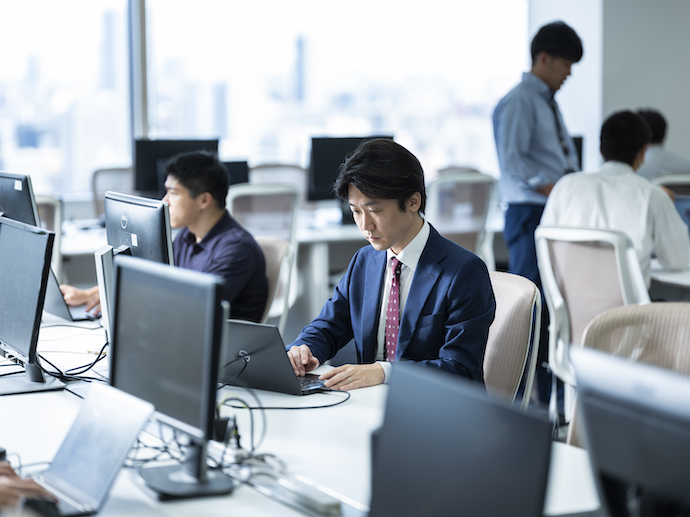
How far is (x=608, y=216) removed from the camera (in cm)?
321

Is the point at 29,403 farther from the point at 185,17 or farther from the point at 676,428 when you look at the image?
the point at 185,17

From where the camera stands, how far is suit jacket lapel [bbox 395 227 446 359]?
76.7 inches

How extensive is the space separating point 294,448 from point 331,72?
213 inches

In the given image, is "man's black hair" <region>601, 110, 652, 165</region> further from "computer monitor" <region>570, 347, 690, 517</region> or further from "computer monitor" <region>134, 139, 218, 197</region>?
"computer monitor" <region>570, 347, 690, 517</region>

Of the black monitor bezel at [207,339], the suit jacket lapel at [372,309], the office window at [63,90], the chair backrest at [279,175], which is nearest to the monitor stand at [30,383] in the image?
the black monitor bezel at [207,339]

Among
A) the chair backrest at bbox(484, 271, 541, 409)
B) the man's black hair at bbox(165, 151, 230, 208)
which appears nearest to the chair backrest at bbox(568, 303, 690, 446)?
the chair backrest at bbox(484, 271, 541, 409)

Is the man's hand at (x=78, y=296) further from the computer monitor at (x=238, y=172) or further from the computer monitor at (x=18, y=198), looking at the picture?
the computer monitor at (x=238, y=172)

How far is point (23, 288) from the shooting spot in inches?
72.7

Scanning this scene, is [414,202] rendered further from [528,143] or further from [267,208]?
[267,208]

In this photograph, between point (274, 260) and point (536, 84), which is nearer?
point (274, 260)

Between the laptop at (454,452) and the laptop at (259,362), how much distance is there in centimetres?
64

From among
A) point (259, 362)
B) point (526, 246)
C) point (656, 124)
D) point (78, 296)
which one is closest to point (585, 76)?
point (656, 124)

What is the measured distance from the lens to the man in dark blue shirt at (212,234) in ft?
8.87

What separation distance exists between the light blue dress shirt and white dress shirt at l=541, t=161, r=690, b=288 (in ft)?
1.89
